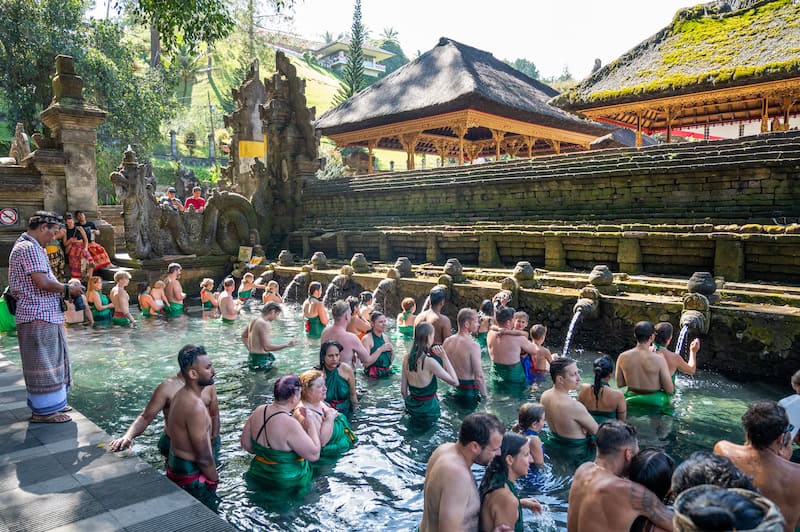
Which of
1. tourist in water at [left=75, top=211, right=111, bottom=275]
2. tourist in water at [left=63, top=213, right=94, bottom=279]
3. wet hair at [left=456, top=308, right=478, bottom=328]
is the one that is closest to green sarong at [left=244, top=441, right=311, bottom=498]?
wet hair at [left=456, top=308, right=478, bottom=328]

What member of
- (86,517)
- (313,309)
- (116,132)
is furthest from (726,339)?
(116,132)

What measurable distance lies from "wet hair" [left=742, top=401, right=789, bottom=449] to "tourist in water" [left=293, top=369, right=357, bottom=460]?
3360mm

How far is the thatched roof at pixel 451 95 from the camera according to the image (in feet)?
60.4

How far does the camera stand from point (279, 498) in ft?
15.2

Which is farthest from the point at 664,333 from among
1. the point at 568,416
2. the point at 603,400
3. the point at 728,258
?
the point at 728,258

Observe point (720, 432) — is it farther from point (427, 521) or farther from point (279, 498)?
point (279, 498)

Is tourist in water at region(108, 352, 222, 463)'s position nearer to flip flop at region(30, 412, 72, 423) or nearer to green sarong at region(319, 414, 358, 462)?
flip flop at region(30, 412, 72, 423)

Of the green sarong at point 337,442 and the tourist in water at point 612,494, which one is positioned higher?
the tourist in water at point 612,494

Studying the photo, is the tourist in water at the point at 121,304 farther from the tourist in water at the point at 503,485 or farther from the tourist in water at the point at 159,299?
the tourist in water at the point at 503,485

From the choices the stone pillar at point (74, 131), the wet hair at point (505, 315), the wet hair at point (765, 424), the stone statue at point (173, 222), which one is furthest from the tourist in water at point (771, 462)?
the stone pillar at point (74, 131)

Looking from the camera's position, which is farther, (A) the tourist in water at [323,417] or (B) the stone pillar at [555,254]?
(B) the stone pillar at [555,254]

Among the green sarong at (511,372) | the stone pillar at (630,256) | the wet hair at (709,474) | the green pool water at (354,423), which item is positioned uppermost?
the stone pillar at (630,256)

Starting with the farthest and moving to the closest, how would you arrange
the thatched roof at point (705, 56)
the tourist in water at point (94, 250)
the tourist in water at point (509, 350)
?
the tourist in water at point (94, 250) → the thatched roof at point (705, 56) → the tourist in water at point (509, 350)

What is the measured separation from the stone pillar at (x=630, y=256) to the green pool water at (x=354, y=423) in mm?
2273
